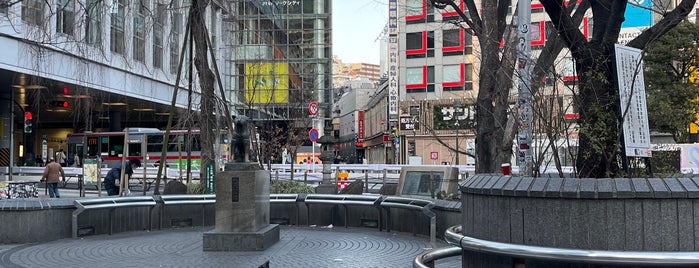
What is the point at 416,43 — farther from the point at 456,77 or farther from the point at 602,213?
the point at 602,213

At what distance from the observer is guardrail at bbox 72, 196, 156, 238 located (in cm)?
1148

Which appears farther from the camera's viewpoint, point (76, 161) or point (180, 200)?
point (76, 161)

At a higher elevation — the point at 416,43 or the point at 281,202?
the point at 416,43

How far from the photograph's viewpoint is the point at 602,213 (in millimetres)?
4539

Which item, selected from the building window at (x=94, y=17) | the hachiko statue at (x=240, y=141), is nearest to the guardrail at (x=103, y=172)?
the building window at (x=94, y=17)

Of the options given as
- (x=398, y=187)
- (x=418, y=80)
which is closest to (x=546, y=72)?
(x=398, y=187)

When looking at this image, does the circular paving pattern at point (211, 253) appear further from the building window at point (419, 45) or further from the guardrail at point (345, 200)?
the building window at point (419, 45)

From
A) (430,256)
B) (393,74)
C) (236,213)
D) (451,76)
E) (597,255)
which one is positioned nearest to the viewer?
(597,255)

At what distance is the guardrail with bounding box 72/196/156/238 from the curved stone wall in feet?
29.4

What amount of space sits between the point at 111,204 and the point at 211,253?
3384 mm

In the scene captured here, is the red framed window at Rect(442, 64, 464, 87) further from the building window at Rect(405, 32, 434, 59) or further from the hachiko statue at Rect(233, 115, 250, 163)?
the hachiko statue at Rect(233, 115, 250, 163)

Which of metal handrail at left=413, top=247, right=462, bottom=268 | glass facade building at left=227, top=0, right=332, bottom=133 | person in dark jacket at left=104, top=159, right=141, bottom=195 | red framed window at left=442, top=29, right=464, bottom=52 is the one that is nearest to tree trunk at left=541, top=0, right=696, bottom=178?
metal handrail at left=413, top=247, right=462, bottom=268

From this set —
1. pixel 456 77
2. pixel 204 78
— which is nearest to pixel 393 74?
pixel 456 77

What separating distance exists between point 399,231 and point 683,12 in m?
7.04
